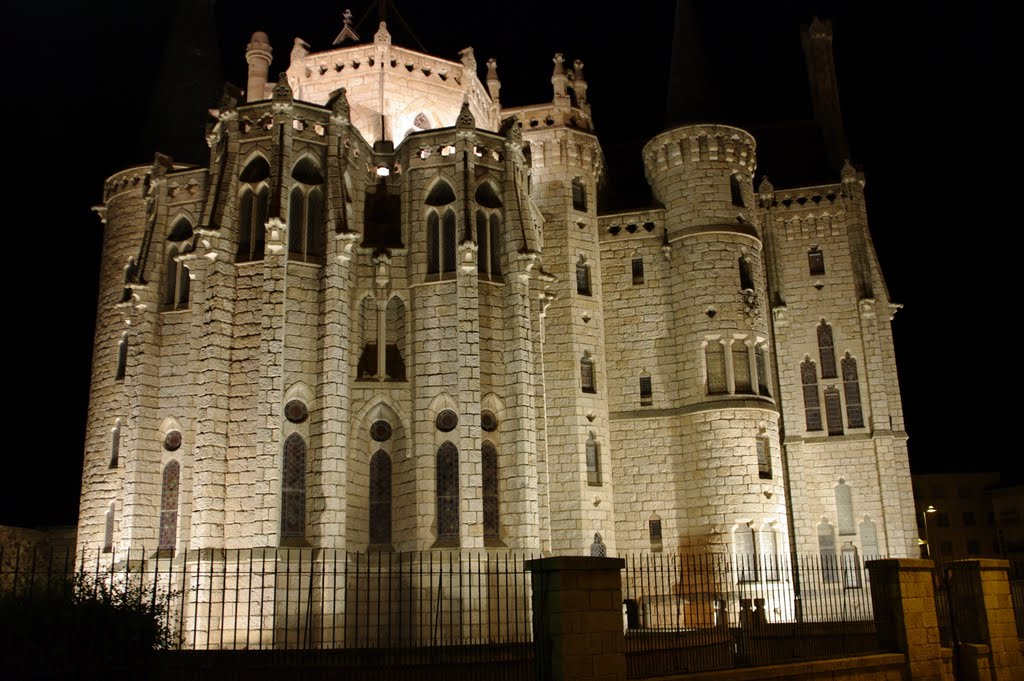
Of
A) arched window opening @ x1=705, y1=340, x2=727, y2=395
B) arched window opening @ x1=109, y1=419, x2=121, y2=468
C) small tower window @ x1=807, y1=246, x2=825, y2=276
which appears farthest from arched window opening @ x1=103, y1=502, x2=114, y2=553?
small tower window @ x1=807, y1=246, x2=825, y2=276

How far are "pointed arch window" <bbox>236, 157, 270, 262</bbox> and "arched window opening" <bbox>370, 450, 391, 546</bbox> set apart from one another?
6321mm

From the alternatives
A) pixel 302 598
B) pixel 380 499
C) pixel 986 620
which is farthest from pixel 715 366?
pixel 302 598

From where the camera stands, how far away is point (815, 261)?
36.0m

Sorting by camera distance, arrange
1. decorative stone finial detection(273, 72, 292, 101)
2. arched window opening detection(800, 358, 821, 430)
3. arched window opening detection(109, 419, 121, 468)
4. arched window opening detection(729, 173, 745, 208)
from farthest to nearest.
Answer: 1. arched window opening detection(800, 358, 821, 430)
2. arched window opening detection(729, 173, 745, 208)
3. arched window opening detection(109, 419, 121, 468)
4. decorative stone finial detection(273, 72, 292, 101)

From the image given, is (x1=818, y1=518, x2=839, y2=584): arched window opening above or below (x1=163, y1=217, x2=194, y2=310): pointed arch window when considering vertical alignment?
below

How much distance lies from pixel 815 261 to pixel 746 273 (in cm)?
439

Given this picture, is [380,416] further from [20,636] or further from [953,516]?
[953,516]

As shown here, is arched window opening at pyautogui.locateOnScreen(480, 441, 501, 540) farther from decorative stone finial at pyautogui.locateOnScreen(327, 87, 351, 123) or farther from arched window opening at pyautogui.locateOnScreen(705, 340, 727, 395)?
decorative stone finial at pyautogui.locateOnScreen(327, 87, 351, 123)

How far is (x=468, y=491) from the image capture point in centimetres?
2491

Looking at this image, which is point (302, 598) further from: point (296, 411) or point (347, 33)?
point (347, 33)

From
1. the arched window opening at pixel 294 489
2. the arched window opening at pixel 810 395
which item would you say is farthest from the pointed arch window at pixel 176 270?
the arched window opening at pixel 810 395

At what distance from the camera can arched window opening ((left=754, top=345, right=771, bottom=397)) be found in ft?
105

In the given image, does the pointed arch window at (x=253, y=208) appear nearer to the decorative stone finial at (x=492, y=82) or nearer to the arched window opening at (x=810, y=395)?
the decorative stone finial at (x=492, y=82)

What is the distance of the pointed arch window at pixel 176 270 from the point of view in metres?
28.0
